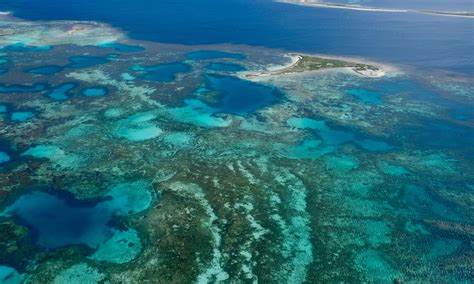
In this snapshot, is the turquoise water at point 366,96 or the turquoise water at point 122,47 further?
the turquoise water at point 122,47

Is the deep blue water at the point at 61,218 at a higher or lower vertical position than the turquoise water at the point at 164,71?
lower

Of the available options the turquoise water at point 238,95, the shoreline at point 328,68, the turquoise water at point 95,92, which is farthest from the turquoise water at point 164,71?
the shoreline at point 328,68

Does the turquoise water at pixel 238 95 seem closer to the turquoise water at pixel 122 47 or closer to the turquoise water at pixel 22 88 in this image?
the turquoise water at pixel 122 47

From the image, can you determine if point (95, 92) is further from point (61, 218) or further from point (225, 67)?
point (61, 218)

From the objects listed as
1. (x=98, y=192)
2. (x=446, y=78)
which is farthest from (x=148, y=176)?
(x=446, y=78)

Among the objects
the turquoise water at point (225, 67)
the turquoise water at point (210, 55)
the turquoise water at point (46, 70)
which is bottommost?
the turquoise water at point (46, 70)

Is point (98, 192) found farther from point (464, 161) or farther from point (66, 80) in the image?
point (464, 161)

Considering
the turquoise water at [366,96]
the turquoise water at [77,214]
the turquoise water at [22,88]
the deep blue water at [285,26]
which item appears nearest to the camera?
the turquoise water at [77,214]
